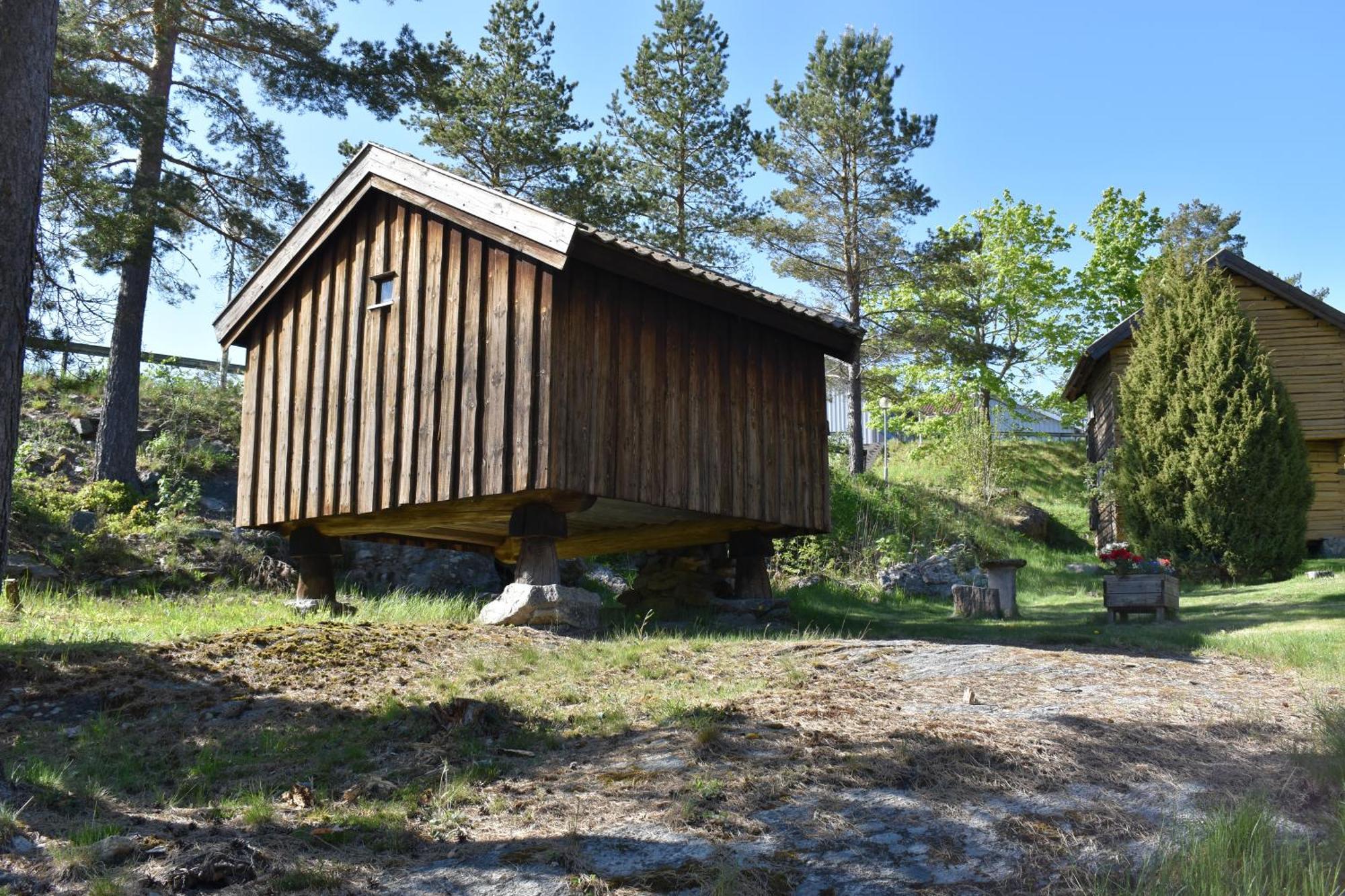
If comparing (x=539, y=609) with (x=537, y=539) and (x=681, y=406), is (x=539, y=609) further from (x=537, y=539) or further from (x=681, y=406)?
(x=681, y=406)

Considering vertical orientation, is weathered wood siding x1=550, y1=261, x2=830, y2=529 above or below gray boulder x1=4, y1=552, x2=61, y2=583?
above

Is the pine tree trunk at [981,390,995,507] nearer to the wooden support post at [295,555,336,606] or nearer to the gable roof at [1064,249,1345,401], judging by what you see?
the gable roof at [1064,249,1345,401]

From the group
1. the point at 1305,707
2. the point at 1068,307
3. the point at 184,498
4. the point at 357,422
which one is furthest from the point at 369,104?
the point at 1068,307

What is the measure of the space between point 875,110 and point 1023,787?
1018 inches

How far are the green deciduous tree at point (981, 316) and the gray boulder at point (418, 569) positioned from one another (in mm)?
16395

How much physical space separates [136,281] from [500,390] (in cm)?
1118

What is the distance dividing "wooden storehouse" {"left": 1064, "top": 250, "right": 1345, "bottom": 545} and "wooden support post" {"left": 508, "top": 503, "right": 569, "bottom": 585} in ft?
51.3

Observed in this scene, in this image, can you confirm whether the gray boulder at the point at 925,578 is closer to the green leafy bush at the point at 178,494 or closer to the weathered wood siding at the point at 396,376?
the weathered wood siding at the point at 396,376

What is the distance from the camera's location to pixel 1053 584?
70.0 ft

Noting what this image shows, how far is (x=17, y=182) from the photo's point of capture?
22.5 ft

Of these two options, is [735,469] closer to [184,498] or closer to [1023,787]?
[1023,787]

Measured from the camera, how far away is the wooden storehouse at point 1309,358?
23062 millimetres

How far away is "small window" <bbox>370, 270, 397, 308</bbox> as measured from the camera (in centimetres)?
1188

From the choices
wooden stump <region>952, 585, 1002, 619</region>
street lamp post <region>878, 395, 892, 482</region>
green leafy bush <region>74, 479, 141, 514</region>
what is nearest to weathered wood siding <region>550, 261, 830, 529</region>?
wooden stump <region>952, 585, 1002, 619</region>
